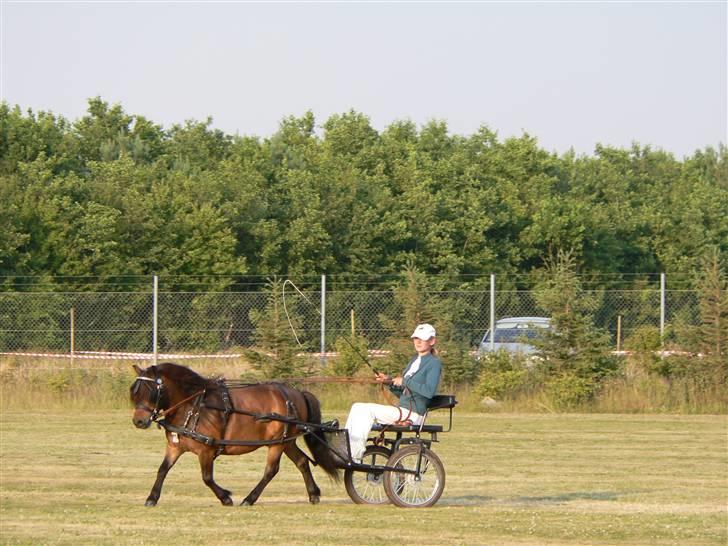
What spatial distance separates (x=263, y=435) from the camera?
14688 millimetres

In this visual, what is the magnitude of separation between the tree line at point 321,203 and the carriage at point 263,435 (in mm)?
25612

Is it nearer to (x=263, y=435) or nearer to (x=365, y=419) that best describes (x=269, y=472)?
(x=263, y=435)

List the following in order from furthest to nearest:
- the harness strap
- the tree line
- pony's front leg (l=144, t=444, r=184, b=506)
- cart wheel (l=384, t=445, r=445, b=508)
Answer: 1. the tree line
2. cart wheel (l=384, t=445, r=445, b=508)
3. the harness strap
4. pony's front leg (l=144, t=444, r=184, b=506)

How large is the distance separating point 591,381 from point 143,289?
55.5 feet

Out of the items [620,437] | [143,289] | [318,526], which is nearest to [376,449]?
[318,526]

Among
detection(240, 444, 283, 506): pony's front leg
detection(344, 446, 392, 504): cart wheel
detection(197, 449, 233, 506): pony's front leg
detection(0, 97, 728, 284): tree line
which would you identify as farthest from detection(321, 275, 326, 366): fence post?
detection(197, 449, 233, 506): pony's front leg

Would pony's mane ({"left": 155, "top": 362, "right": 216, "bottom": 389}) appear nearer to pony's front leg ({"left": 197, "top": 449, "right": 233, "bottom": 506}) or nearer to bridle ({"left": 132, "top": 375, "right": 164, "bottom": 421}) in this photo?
bridle ({"left": 132, "top": 375, "right": 164, "bottom": 421})

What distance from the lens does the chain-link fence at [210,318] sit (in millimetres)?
31594

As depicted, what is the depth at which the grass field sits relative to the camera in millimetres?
12391

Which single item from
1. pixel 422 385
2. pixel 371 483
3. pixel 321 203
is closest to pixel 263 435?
pixel 371 483

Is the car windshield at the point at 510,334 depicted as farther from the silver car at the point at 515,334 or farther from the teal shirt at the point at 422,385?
the teal shirt at the point at 422,385

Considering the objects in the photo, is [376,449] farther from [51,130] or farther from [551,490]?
[51,130]

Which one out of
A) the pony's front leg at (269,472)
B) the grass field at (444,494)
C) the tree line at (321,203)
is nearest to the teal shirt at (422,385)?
the grass field at (444,494)

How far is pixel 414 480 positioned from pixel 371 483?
0.60m
